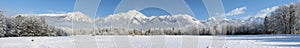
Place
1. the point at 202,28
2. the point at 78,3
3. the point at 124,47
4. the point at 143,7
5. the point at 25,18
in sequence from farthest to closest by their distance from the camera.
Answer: the point at 25,18 < the point at 202,28 < the point at 124,47 < the point at 143,7 < the point at 78,3

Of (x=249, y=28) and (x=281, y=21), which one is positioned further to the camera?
(x=249, y=28)

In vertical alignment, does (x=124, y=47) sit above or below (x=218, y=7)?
below

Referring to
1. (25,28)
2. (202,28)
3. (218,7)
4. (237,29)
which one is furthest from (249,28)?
(218,7)

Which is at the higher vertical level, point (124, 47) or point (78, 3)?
point (78, 3)

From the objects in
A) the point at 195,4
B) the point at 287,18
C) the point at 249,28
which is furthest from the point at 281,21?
the point at 195,4

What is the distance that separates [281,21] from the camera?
161 feet

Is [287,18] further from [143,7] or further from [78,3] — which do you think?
[78,3]

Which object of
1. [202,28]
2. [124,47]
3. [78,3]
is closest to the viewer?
[78,3]

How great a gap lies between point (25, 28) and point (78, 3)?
4368cm

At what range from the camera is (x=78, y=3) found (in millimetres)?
8211

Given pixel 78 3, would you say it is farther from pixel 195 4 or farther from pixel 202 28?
pixel 202 28

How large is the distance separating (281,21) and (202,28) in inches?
444

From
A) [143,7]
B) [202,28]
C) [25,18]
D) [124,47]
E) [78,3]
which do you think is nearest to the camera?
[78,3]

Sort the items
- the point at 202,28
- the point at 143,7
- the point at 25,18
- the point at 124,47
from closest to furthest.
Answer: the point at 143,7 < the point at 124,47 < the point at 202,28 < the point at 25,18
